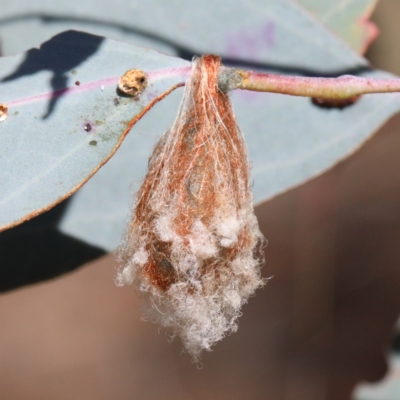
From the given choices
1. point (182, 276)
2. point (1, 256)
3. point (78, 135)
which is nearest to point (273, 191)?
point (182, 276)

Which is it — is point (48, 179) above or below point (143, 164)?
above

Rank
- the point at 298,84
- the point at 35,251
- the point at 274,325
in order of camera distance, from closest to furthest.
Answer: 1. the point at 298,84
2. the point at 35,251
3. the point at 274,325

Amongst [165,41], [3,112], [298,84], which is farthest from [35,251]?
[298,84]

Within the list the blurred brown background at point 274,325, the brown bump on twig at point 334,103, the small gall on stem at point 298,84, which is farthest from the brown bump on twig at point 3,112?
the blurred brown background at point 274,325

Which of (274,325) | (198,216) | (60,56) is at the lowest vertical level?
(274,325)

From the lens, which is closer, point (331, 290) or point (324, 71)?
point (324, 71)

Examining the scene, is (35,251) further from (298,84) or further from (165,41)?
(298,84)

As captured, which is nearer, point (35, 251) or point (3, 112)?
point (3, 112)

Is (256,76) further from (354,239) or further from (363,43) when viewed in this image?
(354,239)
